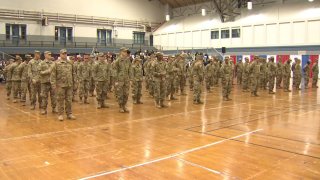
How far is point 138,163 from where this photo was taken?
529 centimetres

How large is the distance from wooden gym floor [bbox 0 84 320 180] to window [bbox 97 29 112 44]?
26482 millimetres

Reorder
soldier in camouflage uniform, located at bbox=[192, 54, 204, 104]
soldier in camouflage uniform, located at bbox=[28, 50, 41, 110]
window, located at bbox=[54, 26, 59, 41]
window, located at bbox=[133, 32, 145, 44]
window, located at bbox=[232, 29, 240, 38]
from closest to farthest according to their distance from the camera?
soldier in camouflage uniform, located at bbox=[28, 50, 41, 110], soldier in camouflage uniform, located at bbox=[192, 54, 204, 104], window, located at bbox=[232, 29, 240, 38], window, located at bbox=[54, 26, 59, 41], window, located at bbox=[133, 32, 145, 44]

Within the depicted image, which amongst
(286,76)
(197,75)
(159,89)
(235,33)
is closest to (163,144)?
(159,89)

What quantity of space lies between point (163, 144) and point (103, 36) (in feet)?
104

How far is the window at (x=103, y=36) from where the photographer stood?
36344 millimetres

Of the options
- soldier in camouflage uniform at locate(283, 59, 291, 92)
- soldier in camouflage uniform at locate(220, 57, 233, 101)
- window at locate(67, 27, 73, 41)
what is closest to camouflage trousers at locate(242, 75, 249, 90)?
soldier in camouflage uniform at locate(283, 59, 291, 92)

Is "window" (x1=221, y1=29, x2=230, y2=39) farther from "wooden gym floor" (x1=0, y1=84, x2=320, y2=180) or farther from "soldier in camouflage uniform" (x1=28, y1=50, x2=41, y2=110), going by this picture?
"soldier in camouflage uniform" (x1=28, y1=50, x2=41, y2=110)

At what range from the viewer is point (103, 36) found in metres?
36.8

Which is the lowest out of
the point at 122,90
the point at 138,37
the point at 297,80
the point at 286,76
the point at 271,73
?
the point at 122,90

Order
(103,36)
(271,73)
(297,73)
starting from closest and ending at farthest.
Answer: (271,73)
(297,73)
(103,36)

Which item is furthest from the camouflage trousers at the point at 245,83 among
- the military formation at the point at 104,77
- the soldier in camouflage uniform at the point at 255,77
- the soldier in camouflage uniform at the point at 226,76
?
the soldier in camouflage uniform at the point at 226,76

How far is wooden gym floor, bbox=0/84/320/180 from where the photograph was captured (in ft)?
16.1

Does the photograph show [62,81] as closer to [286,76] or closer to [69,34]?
[286,76]

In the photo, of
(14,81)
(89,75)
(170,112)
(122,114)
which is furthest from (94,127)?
(14,81)
